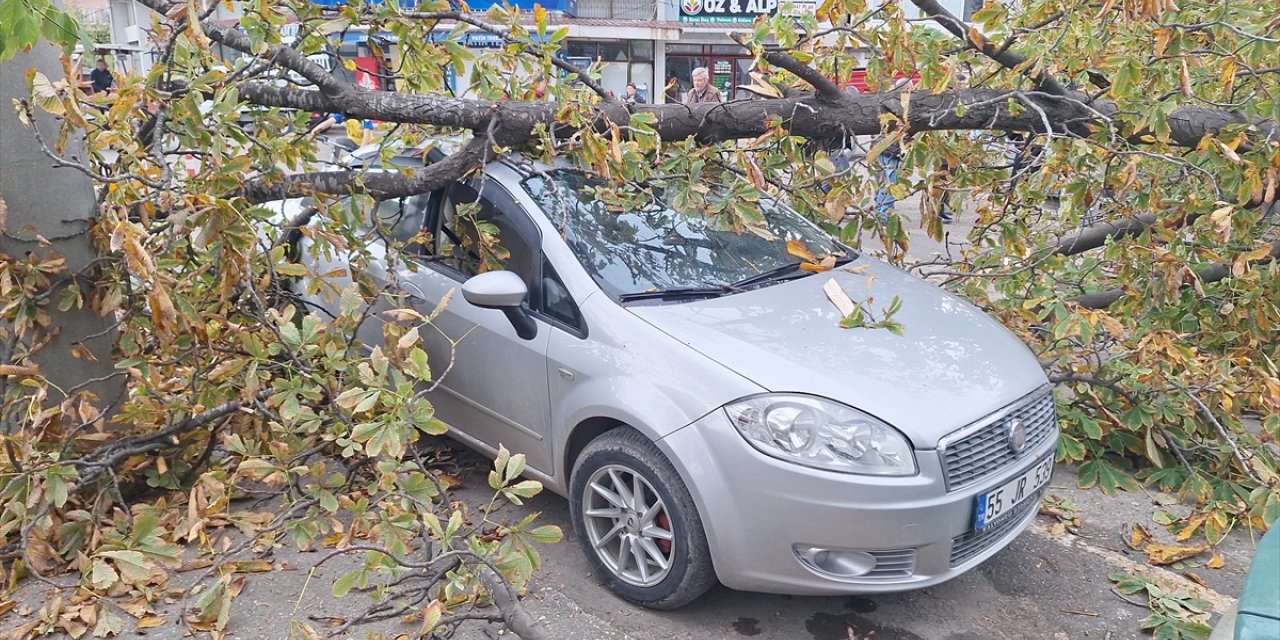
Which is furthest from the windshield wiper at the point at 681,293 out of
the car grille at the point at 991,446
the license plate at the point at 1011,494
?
the license plate at the point at 1011,494

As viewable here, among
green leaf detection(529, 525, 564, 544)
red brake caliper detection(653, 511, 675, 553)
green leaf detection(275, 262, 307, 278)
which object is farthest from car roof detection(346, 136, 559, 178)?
green leaf detection(529, 525, 564, 544)

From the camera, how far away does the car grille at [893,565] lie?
9.14 feet

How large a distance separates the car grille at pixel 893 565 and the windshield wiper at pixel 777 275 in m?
1.17

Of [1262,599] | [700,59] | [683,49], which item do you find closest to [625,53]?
[683,49]

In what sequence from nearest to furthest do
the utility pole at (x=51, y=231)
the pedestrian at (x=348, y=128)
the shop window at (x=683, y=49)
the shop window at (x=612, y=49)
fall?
the utility pole at (x=51, y=231) < the pedestrian at (x=348, y=128) < the shop window at (x=612, y=49) < the shop window at (x=683, y=49)

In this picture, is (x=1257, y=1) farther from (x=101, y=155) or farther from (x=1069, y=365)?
(x=101, y=155)

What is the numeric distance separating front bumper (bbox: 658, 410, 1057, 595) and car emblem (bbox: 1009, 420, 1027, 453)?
203 millimetres

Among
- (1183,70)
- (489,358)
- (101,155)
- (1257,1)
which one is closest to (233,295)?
(101,155)

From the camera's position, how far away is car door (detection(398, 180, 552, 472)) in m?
3.44

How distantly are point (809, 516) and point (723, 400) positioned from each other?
1.43 feet

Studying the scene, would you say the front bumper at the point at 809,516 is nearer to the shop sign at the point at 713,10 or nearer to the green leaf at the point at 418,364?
the green leaf at the point at 418,364

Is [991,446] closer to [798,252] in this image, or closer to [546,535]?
[798,252]

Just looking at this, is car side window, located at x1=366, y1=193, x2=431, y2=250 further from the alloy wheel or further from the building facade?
the building facade

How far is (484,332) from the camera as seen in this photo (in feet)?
11.9
